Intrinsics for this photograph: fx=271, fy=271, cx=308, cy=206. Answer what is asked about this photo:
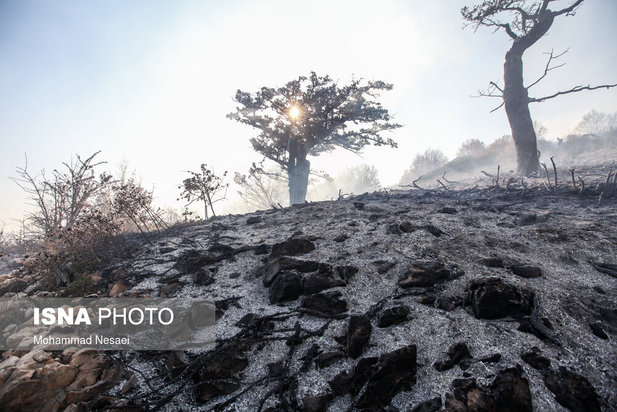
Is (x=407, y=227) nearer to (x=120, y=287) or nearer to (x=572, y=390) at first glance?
(x=572, y=390)

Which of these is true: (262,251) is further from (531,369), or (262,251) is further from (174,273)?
(531,369)

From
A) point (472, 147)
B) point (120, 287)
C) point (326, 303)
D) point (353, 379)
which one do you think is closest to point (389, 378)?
point (353, 379)

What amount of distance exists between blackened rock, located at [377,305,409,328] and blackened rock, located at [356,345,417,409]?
0.36 m

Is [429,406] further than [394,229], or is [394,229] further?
[394,229]

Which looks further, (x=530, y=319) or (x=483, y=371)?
(x=530, y=319)

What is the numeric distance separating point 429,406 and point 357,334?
0.61 m

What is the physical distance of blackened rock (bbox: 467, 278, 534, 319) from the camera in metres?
2.10

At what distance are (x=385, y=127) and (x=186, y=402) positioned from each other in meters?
15.6

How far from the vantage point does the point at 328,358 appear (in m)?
1.95

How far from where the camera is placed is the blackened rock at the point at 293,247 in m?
3.50

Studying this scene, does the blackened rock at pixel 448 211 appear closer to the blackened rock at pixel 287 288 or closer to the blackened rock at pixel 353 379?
the blackened rock at pixel 287 288

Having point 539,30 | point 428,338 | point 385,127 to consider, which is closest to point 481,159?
point 385,127

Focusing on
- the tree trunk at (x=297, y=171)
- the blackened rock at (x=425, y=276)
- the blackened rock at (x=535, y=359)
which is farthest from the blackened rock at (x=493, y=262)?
the tree trunk at (x=297, y=171)

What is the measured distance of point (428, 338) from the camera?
2031 mm
